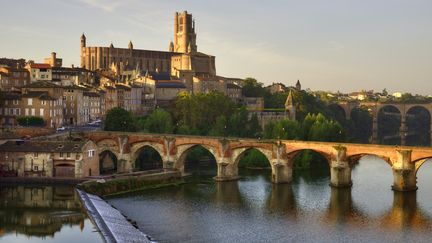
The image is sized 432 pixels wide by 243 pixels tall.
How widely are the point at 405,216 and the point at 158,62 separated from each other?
9277cm

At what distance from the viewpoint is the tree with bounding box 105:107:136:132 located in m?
77.1

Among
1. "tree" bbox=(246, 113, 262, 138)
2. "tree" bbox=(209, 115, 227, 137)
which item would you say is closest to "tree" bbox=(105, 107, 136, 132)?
"tree" bbox=(209, 115, 227, 137)

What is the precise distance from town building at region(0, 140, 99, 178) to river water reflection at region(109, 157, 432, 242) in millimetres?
7519

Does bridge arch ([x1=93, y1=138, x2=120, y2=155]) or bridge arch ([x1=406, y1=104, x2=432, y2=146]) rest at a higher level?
bridge arch ([x1=406, y1=104, x2=432, y2=146])

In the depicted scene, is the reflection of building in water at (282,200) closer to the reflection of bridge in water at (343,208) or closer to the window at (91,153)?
the reflection of bridge in water at (343,208)

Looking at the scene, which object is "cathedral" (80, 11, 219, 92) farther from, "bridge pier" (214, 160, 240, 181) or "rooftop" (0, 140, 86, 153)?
"rooftop" (0, 140, 86, 153)

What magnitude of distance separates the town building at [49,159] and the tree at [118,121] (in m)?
17.6

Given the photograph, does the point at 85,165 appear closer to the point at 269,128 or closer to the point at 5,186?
the point at 5,186

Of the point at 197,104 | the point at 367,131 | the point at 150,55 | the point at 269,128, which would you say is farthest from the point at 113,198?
the point at 367,131

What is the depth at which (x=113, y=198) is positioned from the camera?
52031 mm

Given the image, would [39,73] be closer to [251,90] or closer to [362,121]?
[251,90]

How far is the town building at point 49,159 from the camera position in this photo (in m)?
58.2

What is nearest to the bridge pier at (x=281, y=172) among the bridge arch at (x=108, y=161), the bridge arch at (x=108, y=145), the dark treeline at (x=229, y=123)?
the dark treeline at (x=229, y=123)

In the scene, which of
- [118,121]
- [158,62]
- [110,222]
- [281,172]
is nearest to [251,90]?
[158,62]
